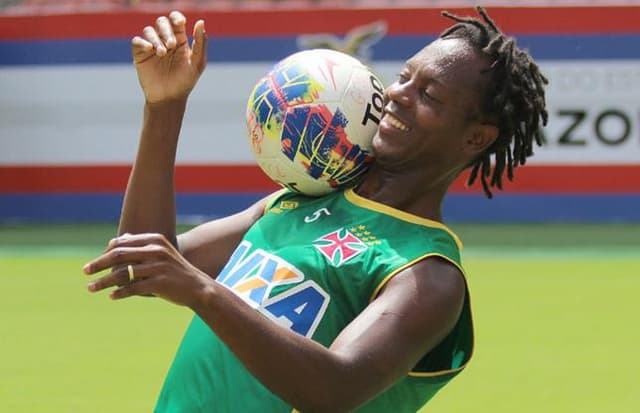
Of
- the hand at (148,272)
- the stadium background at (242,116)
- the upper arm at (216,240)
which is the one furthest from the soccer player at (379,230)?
the stadium background at (242,116)

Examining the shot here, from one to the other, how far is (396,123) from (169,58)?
59cm

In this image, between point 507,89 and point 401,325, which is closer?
point 401,325

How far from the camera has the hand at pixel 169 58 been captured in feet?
10.0

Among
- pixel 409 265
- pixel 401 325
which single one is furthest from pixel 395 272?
pixel 401 325

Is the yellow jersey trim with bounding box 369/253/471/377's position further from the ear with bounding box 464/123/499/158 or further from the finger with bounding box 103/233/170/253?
the finger with bounding box 103/233/170/253

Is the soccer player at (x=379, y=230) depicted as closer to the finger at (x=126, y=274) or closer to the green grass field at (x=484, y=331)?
the finger at (x=126, y=274)

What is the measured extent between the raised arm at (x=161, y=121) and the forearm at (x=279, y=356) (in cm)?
69

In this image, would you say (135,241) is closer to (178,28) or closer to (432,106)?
(178,28)

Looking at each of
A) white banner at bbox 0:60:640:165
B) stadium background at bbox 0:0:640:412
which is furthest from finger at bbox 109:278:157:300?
white banner at bbox 0:60:640:165

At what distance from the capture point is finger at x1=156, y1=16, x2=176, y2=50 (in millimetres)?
3049

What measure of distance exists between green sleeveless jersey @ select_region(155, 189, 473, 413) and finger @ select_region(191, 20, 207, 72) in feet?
1.58

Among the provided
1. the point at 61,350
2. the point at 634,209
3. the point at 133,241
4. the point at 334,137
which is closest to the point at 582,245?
the point at 634,209

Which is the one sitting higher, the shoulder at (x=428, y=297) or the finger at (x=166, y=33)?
the finger at (x=166, y=33)

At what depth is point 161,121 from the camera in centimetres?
318
